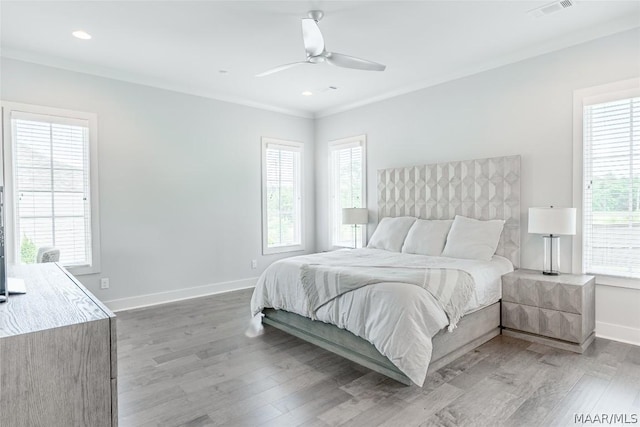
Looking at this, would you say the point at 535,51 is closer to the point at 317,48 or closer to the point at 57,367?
the point at 317,48

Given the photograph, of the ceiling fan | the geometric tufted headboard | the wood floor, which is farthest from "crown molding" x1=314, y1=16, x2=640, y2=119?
the wood floor

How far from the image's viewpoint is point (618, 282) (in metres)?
3.34

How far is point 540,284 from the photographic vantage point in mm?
3322

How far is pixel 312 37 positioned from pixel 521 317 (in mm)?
3167

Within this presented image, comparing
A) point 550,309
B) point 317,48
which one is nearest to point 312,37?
point 317,48

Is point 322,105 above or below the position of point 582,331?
above

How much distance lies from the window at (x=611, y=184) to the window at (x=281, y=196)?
13.5 feet

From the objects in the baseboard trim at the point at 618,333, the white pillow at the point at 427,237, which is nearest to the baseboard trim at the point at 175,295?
the white pillow at the point at 427,237

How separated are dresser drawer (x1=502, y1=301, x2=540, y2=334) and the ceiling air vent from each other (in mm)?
2602

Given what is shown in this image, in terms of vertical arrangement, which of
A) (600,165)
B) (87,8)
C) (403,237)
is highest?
(87,8)

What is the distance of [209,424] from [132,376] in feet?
3.17

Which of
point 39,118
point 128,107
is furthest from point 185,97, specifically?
point 39,118

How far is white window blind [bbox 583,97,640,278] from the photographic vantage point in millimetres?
3262

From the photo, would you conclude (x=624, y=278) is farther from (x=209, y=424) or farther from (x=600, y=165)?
(x=209, y=424)
